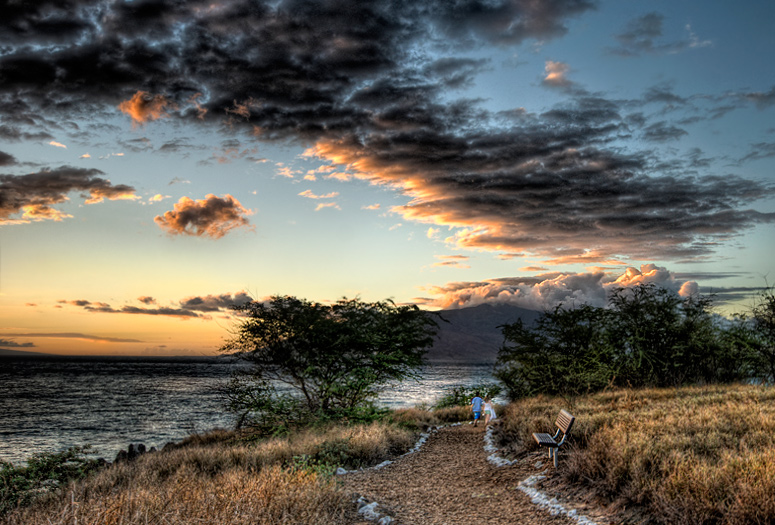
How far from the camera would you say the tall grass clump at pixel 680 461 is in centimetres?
552

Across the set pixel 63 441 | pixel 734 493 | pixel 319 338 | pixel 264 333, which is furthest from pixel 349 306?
pixel 63 441

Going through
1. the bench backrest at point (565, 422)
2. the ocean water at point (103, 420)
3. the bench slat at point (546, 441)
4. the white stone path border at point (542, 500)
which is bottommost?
the ocean water at point (103, 420)

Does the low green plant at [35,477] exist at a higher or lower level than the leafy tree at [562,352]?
lower

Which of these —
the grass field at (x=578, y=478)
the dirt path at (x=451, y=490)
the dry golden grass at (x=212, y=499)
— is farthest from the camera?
the dirt path at (x=451, y=490)

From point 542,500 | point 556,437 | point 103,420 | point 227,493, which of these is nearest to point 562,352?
point 556,437

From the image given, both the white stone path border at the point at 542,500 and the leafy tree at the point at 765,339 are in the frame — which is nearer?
the white stone path border at the point at 542,500

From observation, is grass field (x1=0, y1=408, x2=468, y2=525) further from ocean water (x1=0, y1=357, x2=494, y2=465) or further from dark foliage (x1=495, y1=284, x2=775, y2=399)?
dark foliage (x1=495, y1=284, x2=775, y2=399)

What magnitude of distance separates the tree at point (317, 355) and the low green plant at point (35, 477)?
17.9 ft

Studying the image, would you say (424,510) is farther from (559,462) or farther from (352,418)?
(352,418)

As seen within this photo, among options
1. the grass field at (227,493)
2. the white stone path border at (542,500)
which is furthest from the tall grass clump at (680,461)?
the grass field at (227,493)

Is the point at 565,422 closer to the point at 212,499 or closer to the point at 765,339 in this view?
the point at 212,499

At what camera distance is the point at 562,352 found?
20.8 meters

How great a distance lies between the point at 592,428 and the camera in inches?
390

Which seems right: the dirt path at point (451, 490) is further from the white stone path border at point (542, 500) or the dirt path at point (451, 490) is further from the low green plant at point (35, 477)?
the low green plant at point (35, 477)
